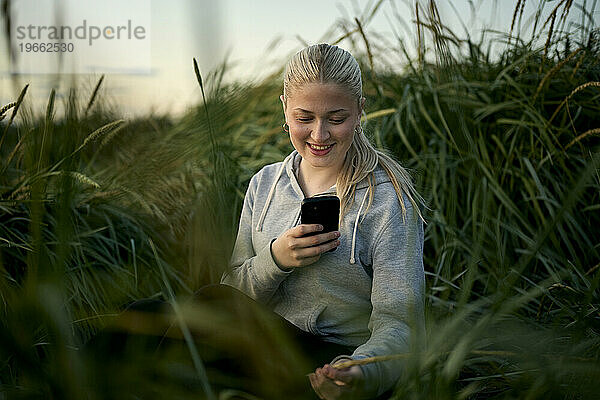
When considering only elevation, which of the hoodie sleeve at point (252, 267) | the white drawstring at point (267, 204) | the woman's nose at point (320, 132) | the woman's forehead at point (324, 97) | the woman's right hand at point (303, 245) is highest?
the woman's forehead at point (324, 97)

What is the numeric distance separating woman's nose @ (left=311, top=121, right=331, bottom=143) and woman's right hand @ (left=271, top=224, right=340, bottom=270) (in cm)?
16

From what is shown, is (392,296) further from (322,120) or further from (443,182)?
(443,182)

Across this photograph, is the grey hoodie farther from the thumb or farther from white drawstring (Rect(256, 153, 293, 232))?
the thumb

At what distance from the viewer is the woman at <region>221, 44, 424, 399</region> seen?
1143 mm

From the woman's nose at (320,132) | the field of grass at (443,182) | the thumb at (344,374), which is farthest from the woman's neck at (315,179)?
the thumb at (344,374)

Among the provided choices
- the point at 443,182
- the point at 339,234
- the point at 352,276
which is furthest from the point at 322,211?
the point at 443,182

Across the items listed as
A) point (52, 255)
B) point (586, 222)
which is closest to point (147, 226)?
point (52, 255)

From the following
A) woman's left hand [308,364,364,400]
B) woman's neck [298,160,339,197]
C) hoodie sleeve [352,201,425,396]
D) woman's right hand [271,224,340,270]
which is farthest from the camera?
woman's neck [298,160,339,197]

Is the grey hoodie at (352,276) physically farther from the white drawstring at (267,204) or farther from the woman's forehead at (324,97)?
the woman's forehead at (324,97)

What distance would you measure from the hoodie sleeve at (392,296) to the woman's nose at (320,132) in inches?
7.6

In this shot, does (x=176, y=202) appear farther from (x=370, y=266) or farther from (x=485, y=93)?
(x=485, y=93)

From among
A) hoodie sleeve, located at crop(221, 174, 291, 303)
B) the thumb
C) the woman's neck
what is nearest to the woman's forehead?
the woman's neck

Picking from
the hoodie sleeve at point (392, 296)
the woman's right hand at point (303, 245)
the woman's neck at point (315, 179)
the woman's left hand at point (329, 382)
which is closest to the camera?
the woman's left hand at point (329, 382)

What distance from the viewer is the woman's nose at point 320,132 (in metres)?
1.17
